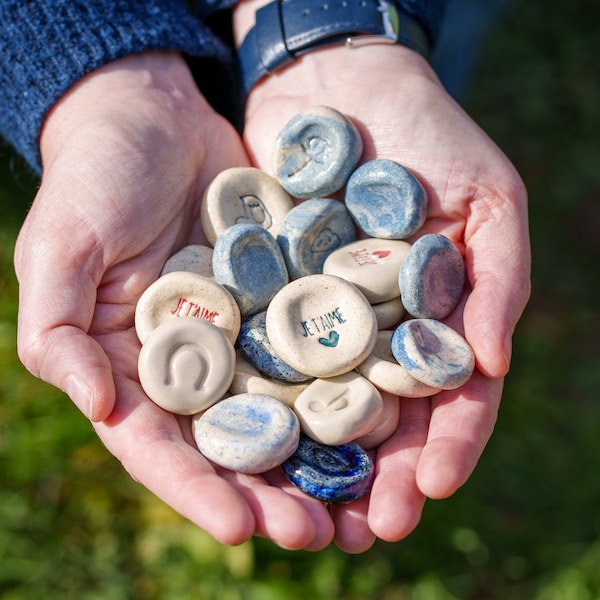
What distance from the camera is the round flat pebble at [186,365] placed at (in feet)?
6.34

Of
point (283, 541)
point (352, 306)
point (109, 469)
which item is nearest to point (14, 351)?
point (109, 469)

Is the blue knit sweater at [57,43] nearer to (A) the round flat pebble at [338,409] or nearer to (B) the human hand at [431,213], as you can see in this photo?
(B) the human hand at [431,213]

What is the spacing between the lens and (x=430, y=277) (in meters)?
Answer: 2.14

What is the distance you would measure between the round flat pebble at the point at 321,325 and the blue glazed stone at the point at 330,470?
213mm

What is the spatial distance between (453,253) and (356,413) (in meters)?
0.61

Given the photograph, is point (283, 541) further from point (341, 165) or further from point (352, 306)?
point (341, 165)

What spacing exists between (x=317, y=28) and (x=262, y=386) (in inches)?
50.4

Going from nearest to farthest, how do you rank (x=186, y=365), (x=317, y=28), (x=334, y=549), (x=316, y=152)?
(x=186, y=365) < (x=316, y=152) < (x=317, y=28) < (x=334, y=549)

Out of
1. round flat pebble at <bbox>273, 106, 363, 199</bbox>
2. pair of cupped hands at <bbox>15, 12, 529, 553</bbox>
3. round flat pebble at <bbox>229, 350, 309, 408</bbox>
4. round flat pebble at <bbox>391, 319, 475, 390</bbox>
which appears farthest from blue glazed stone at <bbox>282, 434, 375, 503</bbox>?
round flat pebble at <bbox>273, 106, 363, 199</bbox>

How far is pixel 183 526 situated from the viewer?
2.75 m

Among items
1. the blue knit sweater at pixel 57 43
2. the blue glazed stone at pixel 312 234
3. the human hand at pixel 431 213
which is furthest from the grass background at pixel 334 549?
the blue glazed stone at pixel 312 234

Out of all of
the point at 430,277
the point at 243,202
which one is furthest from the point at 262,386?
the point at 243,202

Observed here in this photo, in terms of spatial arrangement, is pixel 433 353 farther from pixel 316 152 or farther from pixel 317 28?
pixel 317 28

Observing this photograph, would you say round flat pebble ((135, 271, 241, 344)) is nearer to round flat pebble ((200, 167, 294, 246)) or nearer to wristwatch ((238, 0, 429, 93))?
round flat pebble ((200, 167, 294, 246))
